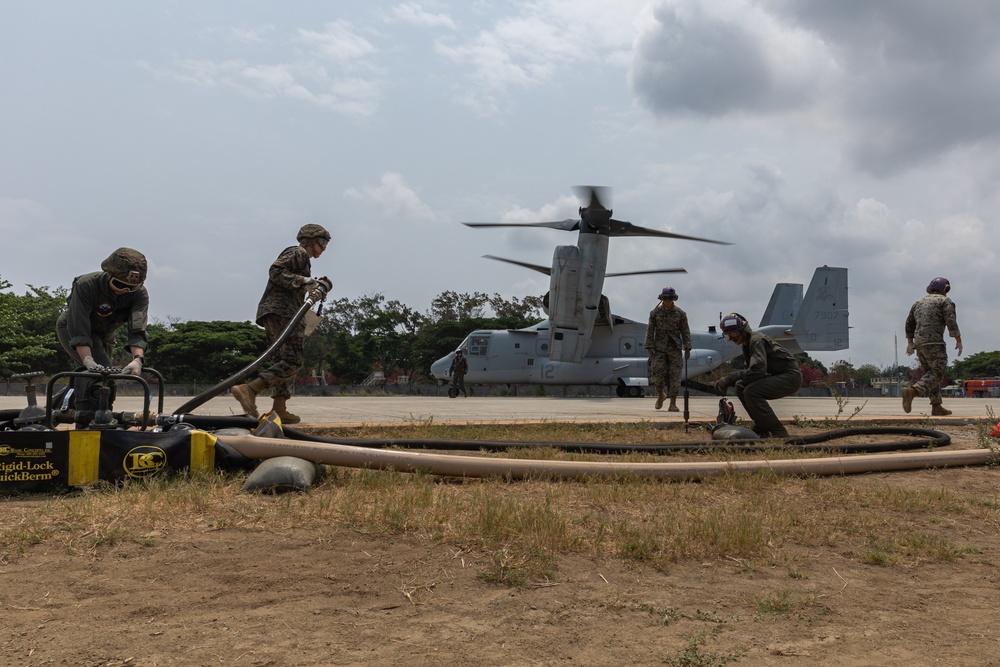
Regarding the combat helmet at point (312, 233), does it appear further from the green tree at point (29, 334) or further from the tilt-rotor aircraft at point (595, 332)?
the green tree at point (29, 334)

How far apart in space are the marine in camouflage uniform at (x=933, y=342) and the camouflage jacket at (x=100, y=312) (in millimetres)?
9703

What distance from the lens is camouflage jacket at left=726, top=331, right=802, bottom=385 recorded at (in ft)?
21.5

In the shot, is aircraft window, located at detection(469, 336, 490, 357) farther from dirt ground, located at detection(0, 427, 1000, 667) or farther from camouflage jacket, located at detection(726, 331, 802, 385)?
dirt ground, located at detection(0, 427, 1000, 667)

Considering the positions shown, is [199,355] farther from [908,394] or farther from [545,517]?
[545,517]

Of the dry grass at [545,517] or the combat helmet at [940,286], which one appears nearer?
the dry grass at [545,517]

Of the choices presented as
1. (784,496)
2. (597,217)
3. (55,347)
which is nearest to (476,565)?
(784,496)

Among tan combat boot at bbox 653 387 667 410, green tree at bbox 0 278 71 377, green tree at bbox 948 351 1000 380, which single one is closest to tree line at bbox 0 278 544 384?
green tree at bbox 0 278 71 377

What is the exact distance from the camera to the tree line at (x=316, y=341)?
138 ft

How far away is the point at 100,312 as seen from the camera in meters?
4.97

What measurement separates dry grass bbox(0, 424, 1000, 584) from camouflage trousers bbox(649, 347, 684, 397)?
7184mm

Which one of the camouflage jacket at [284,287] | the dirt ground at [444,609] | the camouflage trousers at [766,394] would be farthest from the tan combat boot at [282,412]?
the camouflage trousers at [766,394]

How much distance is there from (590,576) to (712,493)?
70.5 inches

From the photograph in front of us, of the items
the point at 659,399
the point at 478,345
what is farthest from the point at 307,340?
the point at 659,399

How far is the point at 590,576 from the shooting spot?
2.66 meters
